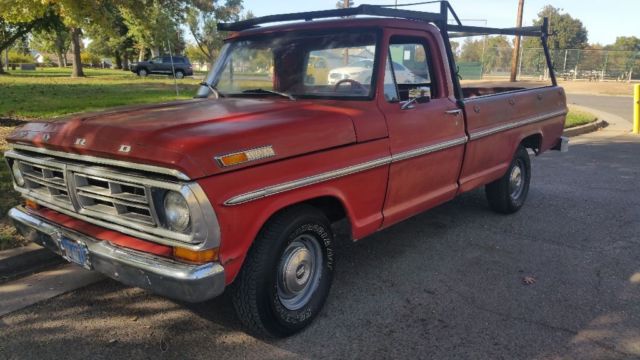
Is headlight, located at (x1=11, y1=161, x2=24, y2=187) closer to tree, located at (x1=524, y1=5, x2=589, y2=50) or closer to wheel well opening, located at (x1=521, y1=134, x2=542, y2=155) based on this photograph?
wheel well opening, located at (x1=521, y1=134, x2=542, y2=155)

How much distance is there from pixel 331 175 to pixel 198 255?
3.30ft

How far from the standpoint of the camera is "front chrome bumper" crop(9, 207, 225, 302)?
2.54m

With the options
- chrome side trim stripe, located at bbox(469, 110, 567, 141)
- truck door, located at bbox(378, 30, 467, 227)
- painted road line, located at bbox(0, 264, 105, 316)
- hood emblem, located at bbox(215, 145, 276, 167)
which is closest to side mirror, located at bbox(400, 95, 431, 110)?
truck door, located at bbox(378, 30, 467, 227)

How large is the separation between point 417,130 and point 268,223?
5.11 feet

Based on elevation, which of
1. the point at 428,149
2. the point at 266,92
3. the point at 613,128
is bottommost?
the point at 613,128

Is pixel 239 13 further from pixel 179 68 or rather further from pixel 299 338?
pixel 299 338

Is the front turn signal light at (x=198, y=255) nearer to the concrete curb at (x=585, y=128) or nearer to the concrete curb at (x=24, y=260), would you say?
the concrete curb at (x=24, y=260)

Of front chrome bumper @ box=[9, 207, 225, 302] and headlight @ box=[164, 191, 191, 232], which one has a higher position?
headlight @ box=[164, 191, 191, 232]

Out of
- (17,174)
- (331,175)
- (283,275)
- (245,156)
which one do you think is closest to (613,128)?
(331,175)

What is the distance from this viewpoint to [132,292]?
3.72 meters

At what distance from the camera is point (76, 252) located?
2.93 meters

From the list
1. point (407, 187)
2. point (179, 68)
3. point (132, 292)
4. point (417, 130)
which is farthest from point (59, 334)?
point (179, 68)

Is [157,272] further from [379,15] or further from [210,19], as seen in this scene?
[210,19]

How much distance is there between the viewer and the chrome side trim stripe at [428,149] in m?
3.72
